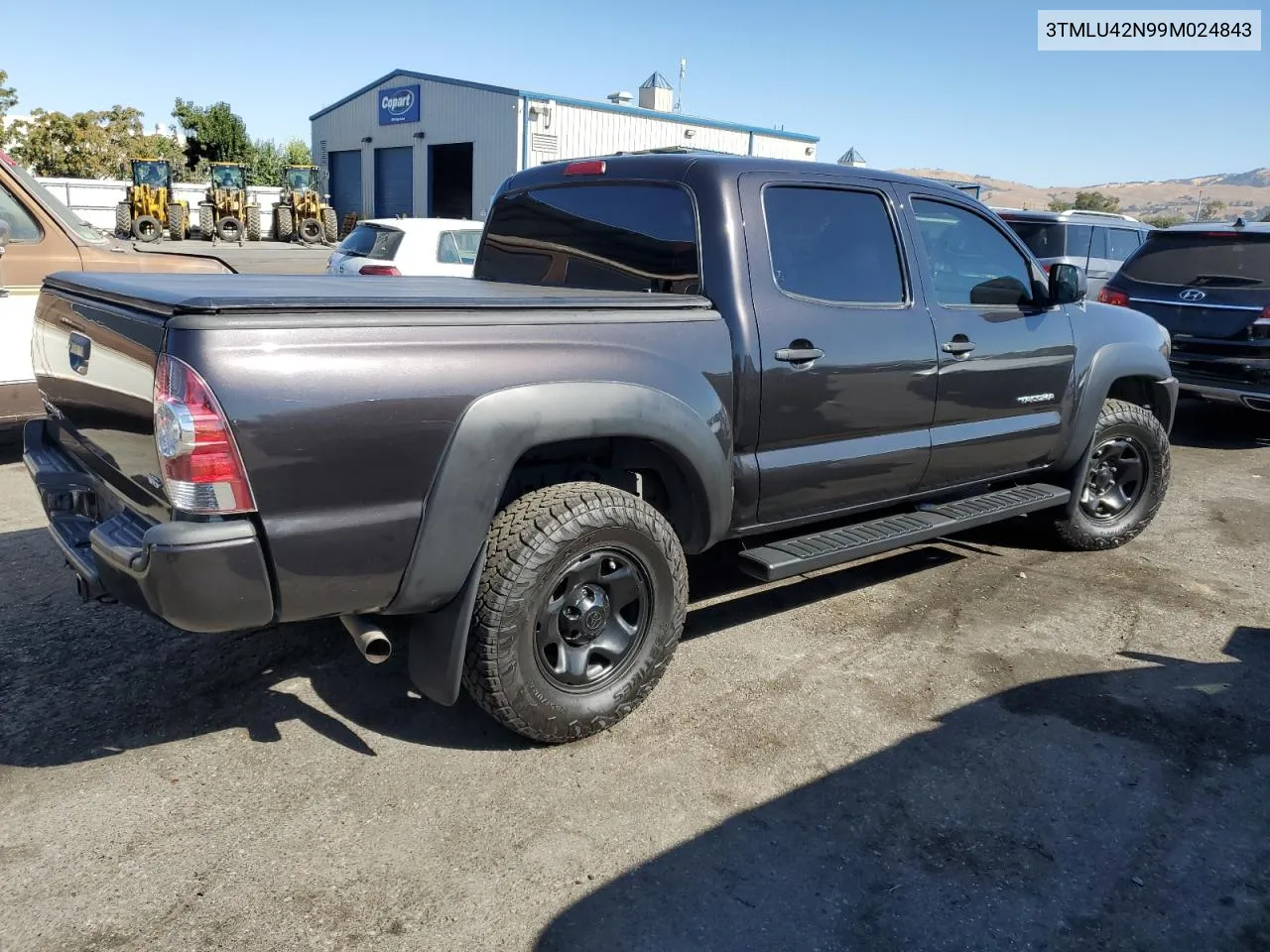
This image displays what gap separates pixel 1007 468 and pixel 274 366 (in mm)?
3584

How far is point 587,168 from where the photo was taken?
13.9 ft

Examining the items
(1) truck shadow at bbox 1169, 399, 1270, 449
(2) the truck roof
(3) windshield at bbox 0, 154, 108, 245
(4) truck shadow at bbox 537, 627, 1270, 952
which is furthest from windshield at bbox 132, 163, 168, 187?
(4) truck shadow at bbox 537, 627, 1270, 952

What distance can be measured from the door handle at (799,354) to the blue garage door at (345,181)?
3456 centimetres

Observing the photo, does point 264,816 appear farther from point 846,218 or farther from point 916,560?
point 916,560

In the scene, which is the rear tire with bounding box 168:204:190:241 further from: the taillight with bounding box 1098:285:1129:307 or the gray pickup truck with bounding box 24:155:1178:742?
the gray pickup truck with bounding box 24:155:1178:742

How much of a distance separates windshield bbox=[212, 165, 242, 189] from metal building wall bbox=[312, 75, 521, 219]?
5.24 meters

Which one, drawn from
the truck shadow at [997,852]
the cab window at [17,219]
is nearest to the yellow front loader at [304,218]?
the cab window at [17,219]

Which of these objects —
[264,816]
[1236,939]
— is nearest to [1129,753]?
[1236,939]

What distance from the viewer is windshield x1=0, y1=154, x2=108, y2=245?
6.20m

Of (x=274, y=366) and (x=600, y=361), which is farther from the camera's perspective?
(x=600, y=361)

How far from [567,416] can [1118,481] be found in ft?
12.9

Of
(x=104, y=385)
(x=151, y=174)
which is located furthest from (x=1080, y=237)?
(x=151, y=174)

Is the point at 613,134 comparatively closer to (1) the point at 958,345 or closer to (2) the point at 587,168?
(2) the point at 587,168

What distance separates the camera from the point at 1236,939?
2.55 meters
